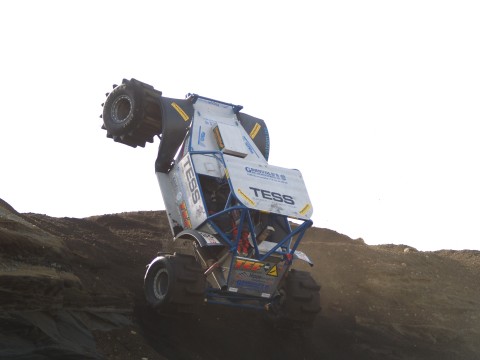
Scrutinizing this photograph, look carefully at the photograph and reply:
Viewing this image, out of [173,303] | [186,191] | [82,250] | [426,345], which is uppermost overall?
[186,191]

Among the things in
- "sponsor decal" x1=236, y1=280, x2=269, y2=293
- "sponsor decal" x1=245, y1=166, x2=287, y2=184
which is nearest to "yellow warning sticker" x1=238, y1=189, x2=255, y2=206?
"sponsor decal" x1=245, y1=166, x2=287, y2=184

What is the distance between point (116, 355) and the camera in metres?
7.84

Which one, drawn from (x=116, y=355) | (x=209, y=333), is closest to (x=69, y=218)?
(x=209, y=333)

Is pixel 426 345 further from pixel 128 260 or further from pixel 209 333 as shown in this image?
pixel 128 260

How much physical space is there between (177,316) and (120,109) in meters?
4.76

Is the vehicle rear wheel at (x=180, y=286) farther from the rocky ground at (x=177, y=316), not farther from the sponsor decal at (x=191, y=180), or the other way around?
the sponsor decal at (x=191, y=180)

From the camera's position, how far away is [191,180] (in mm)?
10484

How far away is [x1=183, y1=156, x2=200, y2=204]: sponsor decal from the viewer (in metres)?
10.3

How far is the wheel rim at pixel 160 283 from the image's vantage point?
963cm

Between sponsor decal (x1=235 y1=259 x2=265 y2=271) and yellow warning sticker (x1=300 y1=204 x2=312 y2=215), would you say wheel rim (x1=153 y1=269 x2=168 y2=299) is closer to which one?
sponsor decal (x1=235 y1=259 x2=265 y2=271)

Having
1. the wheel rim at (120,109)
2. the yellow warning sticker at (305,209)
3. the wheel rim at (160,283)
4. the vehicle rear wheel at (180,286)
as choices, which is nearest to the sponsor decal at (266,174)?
the yellow warning sticker at (305,209)

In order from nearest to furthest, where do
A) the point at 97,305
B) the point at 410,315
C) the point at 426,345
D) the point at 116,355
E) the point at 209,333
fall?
the point at 116,355, the point at 97,305, the point at 209,333, the point at 426,345, the point at 410,315

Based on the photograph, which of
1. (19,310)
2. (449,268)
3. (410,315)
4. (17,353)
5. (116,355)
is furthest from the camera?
(449,268)

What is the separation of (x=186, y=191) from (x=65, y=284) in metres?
3.07
